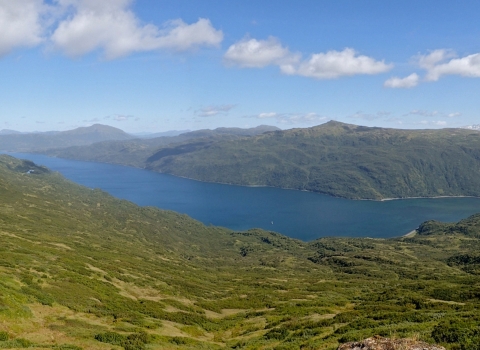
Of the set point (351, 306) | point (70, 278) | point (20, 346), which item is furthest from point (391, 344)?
point (70, 278)

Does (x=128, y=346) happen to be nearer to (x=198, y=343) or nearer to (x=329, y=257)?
(x=198, y=343)

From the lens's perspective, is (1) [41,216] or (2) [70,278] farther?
(1) [41,216]

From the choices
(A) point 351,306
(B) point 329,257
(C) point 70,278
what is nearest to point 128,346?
(C) point 70,278

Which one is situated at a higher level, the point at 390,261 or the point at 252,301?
the point at 252,301

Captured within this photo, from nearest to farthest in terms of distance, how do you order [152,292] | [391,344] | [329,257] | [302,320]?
[391,344] → [302,320] → [152,292] → [329,257]

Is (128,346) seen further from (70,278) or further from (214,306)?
(214,306)

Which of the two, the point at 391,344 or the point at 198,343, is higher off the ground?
the point at 391,344

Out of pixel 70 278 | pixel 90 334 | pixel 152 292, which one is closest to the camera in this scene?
pixel 90 334

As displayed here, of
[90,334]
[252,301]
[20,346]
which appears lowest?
[252,301]

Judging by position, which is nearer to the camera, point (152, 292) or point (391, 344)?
point (391, 344)
